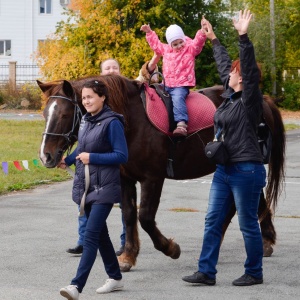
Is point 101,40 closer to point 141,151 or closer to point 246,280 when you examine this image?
point 141,151

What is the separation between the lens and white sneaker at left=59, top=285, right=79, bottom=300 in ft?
21.3

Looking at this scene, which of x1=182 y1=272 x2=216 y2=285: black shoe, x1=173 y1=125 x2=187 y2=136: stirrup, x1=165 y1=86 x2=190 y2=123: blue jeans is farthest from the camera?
x1=165 y1=86 x2=190 y2=123: blue jeans

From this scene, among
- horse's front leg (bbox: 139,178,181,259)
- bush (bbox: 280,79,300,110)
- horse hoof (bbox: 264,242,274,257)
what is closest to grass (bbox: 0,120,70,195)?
horse hoof (bbox: 264,242,274,257)

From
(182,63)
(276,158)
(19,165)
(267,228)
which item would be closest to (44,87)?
(182,63)

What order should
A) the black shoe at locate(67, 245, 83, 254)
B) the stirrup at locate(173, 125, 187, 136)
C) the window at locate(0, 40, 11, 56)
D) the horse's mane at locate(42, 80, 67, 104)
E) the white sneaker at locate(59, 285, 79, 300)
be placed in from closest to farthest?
the white sneaker at locate(59, 285, 79, 300)
the horse's mane at locate(42, 80, 67, 104)
the stirrup at locate(173, 125, 187, 136)
the black shoe at locate(67, 245, 83, 254)
the window at locate(0, 40, 11, 56)

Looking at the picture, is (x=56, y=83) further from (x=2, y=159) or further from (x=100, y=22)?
(x=100, y=22)

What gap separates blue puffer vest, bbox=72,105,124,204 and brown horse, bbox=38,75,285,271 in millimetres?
675

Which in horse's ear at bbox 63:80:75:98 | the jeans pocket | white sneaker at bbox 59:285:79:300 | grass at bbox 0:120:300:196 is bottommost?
grass at bbox 0:120:300:196

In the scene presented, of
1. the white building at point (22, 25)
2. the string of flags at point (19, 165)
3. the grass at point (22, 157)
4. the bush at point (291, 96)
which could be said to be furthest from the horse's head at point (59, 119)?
the white building at point (22, 25)

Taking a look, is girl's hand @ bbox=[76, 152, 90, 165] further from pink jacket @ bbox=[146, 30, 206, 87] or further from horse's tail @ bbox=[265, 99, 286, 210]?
horse's tail @ bbox=[265, 99, 286, 210]

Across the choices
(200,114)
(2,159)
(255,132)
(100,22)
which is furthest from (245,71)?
(100,22)

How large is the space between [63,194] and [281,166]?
17.5 feet

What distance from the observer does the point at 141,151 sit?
8.21 metres

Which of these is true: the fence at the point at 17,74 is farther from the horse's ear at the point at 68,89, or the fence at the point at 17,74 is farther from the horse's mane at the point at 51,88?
the horse's ear at the point at 68,89
